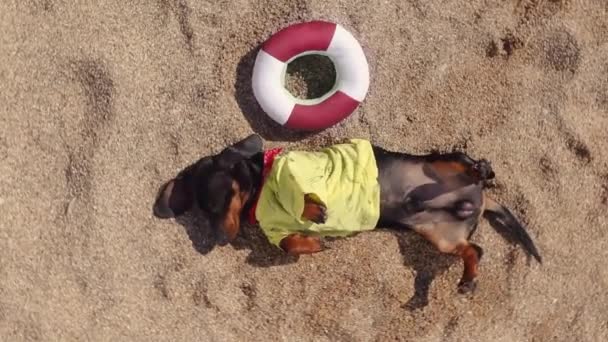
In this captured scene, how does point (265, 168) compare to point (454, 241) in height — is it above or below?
above

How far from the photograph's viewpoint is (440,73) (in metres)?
3.76

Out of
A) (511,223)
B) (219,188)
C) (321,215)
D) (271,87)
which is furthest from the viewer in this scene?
(511,223)

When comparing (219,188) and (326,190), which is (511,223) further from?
(219,188)

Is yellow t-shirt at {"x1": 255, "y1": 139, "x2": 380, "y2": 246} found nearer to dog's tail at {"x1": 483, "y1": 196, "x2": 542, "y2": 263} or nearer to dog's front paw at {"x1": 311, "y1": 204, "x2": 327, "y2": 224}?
dog's front paw at {"x1": 311, "y1": 204, "x2": 327, "y2": 224}

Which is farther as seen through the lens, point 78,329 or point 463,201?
point 78,329

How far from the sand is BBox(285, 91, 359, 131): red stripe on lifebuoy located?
14 cm

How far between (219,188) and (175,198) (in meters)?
0.29

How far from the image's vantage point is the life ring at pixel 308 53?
140 inches

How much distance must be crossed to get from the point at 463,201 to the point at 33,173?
188cm

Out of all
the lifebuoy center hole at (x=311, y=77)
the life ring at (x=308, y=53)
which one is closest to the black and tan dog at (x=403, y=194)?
the life ring at (x=308, y=53)

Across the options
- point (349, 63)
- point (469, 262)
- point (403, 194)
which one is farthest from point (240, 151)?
point (469, 262)

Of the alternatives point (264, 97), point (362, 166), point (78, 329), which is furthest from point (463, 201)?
point (78, 329)

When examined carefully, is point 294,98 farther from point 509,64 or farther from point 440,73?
point 509,64

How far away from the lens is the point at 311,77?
3.74m
